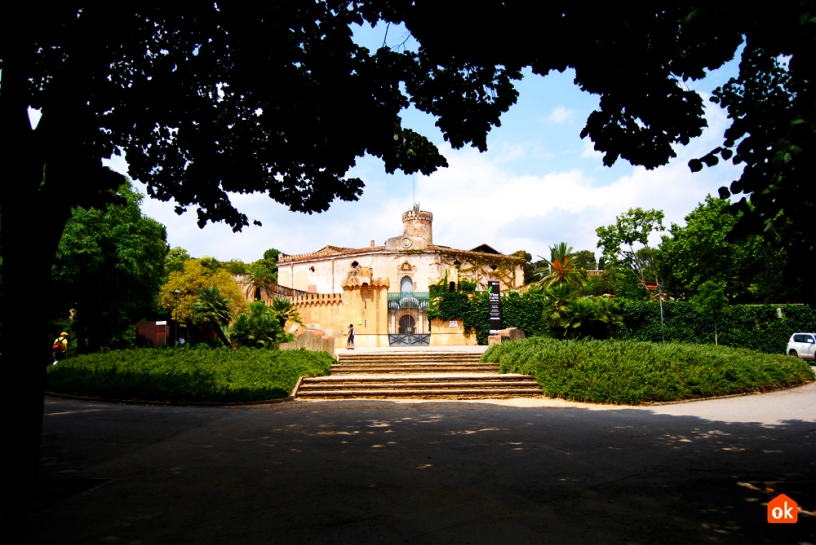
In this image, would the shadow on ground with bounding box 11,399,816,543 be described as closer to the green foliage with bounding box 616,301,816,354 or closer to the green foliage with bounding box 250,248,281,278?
the green foliage with bounding box 616,301,816,354

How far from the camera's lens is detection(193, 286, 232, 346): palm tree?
27641 millimetres

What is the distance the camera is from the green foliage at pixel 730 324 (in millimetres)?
30281

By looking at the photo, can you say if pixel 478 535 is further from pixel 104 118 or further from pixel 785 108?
pixel 104 118

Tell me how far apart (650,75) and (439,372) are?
13.8 metres

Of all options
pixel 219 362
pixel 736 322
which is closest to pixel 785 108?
pixel 219 362

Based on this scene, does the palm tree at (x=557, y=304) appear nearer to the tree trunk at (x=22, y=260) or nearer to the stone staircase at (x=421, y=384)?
the stone staircase at (x=421, y=384)

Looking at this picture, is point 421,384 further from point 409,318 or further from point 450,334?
point 409,318

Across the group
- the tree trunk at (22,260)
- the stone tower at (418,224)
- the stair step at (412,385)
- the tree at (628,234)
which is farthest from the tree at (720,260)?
the tree trunk at (22,260)

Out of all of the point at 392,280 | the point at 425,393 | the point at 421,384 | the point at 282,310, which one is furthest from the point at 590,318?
the point at 392,280

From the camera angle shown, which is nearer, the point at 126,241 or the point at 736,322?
Result: the point at 126,241

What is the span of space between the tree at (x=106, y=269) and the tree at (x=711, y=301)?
2815cm

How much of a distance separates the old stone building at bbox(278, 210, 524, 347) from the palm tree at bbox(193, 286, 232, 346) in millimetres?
6474

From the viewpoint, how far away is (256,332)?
22.8 metres

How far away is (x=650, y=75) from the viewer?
225 inches
